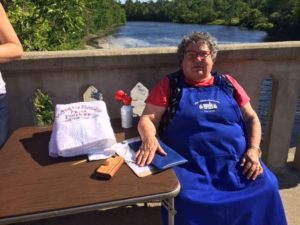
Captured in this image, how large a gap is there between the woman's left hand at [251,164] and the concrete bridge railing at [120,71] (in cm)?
102

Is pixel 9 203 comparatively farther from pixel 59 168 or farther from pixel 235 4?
pixel 235 4

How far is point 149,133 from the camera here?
2.53m

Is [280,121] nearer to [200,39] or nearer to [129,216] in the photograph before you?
[200,39]

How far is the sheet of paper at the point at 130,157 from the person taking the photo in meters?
2.13

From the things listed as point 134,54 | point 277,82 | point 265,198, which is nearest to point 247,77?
point 277,82

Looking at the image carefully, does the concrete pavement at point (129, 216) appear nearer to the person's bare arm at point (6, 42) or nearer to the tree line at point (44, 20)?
the person's bare arm at point (6, 42)

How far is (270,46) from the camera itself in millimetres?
3354

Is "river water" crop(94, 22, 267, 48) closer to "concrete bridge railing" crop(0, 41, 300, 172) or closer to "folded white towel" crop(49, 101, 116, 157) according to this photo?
"concrete bridge railing" crop(0, 41, 300, 172)

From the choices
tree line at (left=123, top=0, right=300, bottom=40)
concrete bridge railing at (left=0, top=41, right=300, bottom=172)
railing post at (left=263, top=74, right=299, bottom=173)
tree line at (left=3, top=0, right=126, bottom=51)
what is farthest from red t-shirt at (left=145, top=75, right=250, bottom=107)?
tree line at (left=123, top=0, right=300, bottom=40)

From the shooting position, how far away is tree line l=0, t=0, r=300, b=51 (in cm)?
507

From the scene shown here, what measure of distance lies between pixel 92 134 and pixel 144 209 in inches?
50.9

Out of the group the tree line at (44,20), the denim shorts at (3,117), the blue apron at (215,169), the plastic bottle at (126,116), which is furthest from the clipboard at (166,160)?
the tree line at (44,20)

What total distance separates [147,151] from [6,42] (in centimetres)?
115

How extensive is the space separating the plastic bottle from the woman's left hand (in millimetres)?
874
